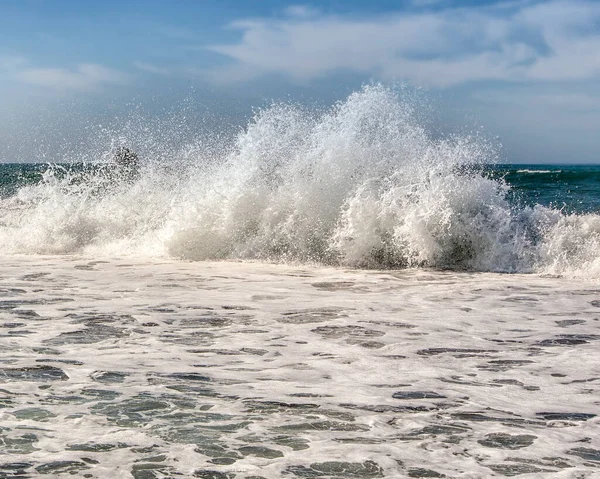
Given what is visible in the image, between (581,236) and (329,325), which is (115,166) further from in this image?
(329,325)

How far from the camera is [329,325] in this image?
19.1 ft

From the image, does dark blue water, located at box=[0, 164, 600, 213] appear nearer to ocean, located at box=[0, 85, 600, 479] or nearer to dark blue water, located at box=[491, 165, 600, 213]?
dark blue water, located at box=[491, 165, 600, 213]

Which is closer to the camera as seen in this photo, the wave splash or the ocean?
the ocean

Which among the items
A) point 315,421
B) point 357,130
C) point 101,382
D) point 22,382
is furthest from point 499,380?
point 357,130

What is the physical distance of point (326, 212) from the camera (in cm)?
1066

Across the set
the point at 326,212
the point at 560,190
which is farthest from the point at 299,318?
the point at 560,190

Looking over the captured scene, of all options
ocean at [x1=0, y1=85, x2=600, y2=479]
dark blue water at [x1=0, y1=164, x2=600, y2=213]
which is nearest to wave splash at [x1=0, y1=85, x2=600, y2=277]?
ocean at [x1=0, y1=85, x2=600, y2=479]

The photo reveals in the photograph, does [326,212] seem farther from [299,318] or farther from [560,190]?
[560,190]

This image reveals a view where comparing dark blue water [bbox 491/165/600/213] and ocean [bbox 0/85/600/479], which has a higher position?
dark blue water [bbox 491/165/600/213]

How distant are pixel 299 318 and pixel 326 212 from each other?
185 inches

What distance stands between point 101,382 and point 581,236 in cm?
750

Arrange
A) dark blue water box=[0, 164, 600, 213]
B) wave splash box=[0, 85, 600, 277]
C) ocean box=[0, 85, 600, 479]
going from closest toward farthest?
1. ocean box=[0, 85, 600, 479]
2. wave splash box=[0, 85, 600, 277]
3. dark blue water box=[0, 164, 600, 213]

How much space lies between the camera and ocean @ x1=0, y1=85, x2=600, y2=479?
3.16 m

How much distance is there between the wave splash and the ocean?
31 millimetres
